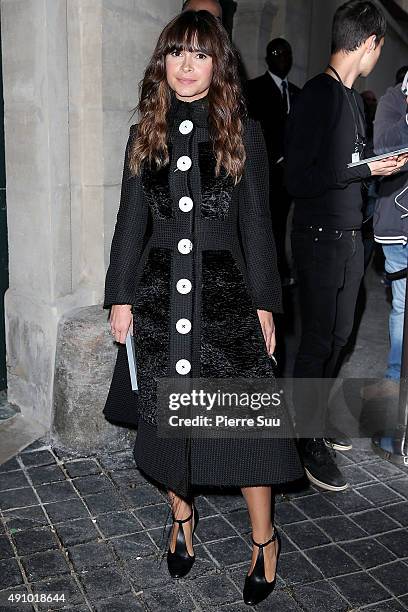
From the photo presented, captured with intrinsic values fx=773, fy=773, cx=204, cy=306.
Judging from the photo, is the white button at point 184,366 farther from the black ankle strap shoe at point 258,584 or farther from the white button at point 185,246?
A: the black ankle strap shoe at point 258,584

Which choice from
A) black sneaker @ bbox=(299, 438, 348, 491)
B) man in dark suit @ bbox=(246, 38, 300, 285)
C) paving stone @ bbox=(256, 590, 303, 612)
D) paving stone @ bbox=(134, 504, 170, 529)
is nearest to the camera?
paving stone @ bbox=(256, 590, 303, 612)

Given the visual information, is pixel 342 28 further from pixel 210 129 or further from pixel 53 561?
pixel 53 561

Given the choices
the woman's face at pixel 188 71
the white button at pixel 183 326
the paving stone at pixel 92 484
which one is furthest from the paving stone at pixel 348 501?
the woman's face at pixel 188 71

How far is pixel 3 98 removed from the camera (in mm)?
4449

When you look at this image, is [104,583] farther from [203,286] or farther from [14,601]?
[203,286]

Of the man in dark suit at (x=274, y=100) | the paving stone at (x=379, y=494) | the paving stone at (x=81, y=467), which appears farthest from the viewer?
the man in dark suit at (x=274, y=100)

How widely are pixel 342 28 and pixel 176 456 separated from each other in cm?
228

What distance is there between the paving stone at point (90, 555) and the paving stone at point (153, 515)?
10.4 inches

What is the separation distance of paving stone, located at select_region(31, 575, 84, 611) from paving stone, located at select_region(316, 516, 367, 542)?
46.5 inches

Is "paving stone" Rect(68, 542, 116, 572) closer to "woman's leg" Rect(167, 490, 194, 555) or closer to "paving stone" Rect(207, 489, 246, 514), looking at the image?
"woman's leg" Rect(167, 490, 194, 555)

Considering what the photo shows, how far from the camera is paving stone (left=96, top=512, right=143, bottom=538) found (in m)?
3.55

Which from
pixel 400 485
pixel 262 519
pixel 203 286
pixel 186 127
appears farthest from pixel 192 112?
pixel 400 485

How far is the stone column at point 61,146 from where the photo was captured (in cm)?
418

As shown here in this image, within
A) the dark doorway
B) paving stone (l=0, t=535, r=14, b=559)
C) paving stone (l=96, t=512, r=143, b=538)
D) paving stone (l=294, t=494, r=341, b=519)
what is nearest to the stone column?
the dark doorway
